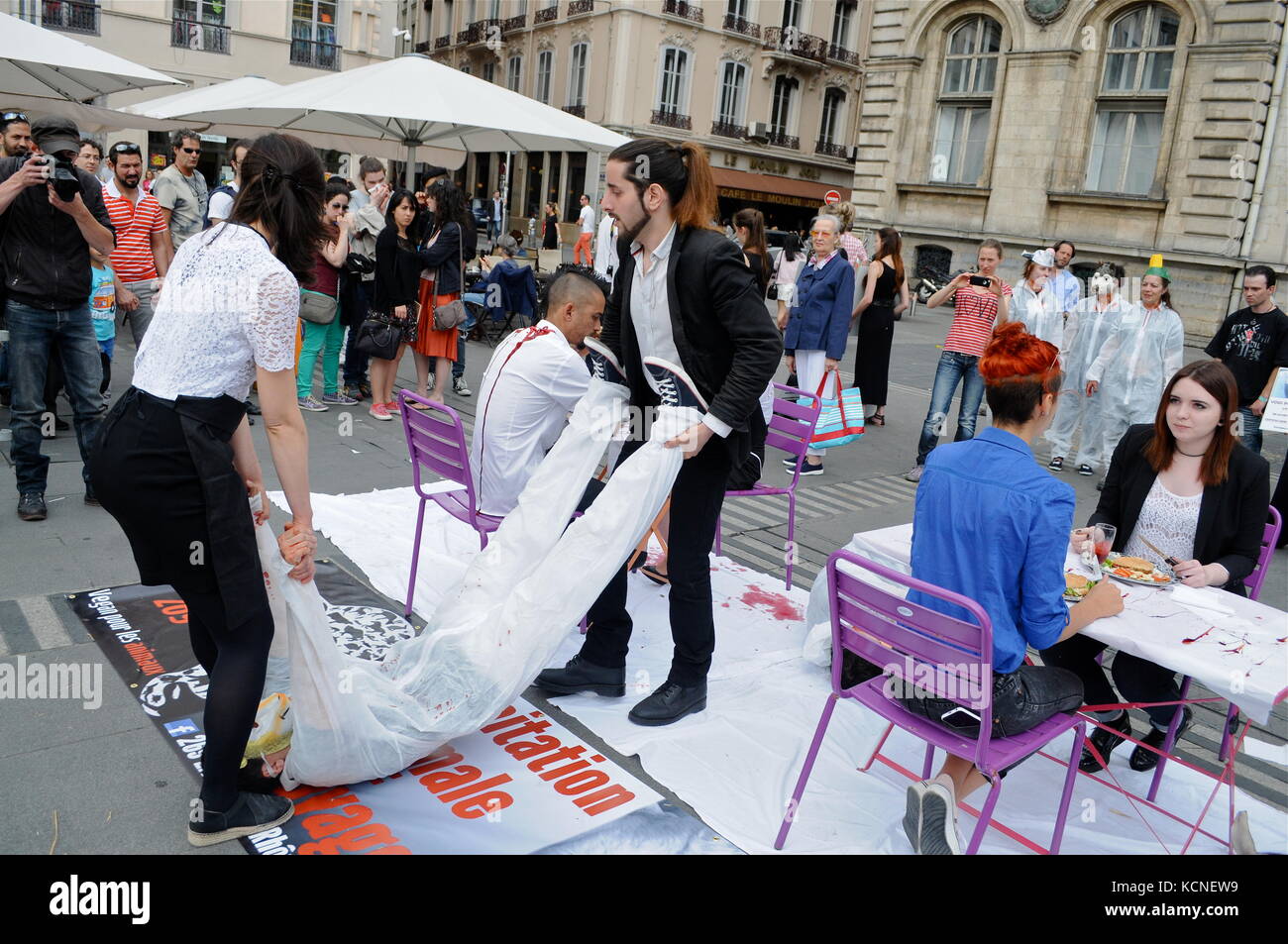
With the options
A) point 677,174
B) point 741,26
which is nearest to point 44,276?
A: point 677,174

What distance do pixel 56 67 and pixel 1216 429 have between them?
9363mm

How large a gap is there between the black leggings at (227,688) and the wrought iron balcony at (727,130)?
3512cm

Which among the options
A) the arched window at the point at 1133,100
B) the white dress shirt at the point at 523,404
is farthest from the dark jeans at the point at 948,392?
the arched window at the point at 1133,100

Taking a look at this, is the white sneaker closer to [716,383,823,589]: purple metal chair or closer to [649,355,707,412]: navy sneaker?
[649,355,707,412]: navy sneaker

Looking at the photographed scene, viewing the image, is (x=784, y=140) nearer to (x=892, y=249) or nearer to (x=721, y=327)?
(x=892, y=249)

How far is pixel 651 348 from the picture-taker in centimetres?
346

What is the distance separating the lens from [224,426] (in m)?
2.45

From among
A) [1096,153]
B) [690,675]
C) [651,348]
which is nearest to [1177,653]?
[690,675]

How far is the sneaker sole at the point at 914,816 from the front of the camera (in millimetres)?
2762

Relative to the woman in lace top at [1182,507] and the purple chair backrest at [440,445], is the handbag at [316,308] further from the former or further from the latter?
the woman in lace top at [1182,507]

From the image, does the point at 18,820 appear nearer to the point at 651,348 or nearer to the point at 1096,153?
the point at 651,348

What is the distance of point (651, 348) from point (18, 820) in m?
2.34

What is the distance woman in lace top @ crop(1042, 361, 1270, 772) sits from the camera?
3357mm

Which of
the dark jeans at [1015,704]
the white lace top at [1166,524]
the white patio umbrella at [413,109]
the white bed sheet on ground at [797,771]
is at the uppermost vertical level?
the white patio umbrella at [413,109]
